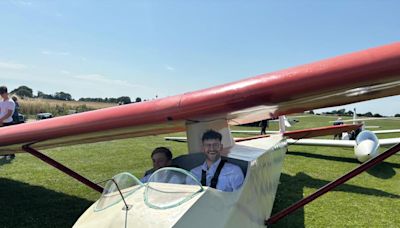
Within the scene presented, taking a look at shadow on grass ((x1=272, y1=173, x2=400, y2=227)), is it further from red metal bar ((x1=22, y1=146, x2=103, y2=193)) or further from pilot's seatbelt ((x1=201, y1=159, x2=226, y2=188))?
red metal bar ((x1=22, y1=146, x2=103, y2=193))

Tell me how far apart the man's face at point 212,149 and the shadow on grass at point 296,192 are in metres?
2.44

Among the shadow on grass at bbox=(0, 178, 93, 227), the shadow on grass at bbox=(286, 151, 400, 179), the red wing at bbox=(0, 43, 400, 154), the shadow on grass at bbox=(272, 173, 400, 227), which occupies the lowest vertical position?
the shadow on grass at bbox=(286, 151, 400, 179)

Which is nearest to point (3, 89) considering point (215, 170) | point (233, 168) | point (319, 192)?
point (215, 170)

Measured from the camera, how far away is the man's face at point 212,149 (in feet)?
10.8

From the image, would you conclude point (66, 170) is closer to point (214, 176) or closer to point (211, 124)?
point (211, 124)

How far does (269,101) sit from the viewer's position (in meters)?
2.88

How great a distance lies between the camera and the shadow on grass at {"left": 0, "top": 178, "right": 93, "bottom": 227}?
199 inches

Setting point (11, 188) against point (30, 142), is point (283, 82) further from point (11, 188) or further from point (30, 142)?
point (11, 188)

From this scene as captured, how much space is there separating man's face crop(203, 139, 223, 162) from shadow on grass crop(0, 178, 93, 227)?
110 inches

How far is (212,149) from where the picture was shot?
10.9 ft

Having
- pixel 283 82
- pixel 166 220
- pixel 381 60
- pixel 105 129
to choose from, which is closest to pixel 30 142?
pixel 105 129

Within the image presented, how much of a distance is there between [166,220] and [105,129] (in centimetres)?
175

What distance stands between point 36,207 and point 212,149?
13.0ft

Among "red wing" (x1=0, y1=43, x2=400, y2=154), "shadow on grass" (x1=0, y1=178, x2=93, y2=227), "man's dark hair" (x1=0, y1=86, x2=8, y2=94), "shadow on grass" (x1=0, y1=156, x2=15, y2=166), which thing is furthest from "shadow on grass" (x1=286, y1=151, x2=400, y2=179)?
"shadow on grass" (x1=0, y1=156, x2=15, y2=166)
